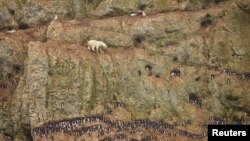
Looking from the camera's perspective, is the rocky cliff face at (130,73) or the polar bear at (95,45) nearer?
the rocky cliff face at (130,73)

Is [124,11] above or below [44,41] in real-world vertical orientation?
above

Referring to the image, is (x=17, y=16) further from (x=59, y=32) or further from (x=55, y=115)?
(x=55, y=115)

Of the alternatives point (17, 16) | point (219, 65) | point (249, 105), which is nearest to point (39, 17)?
point (17, 16)

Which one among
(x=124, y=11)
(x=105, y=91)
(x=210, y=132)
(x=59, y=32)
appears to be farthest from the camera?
(x=124, y=11)

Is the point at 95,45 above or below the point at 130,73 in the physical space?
above

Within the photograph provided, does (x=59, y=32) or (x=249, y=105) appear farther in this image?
(x=59, y=32)

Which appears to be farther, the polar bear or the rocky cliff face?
the polar bear

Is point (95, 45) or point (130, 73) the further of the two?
point (95, 45)

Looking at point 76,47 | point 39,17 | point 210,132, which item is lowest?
point 210,132
